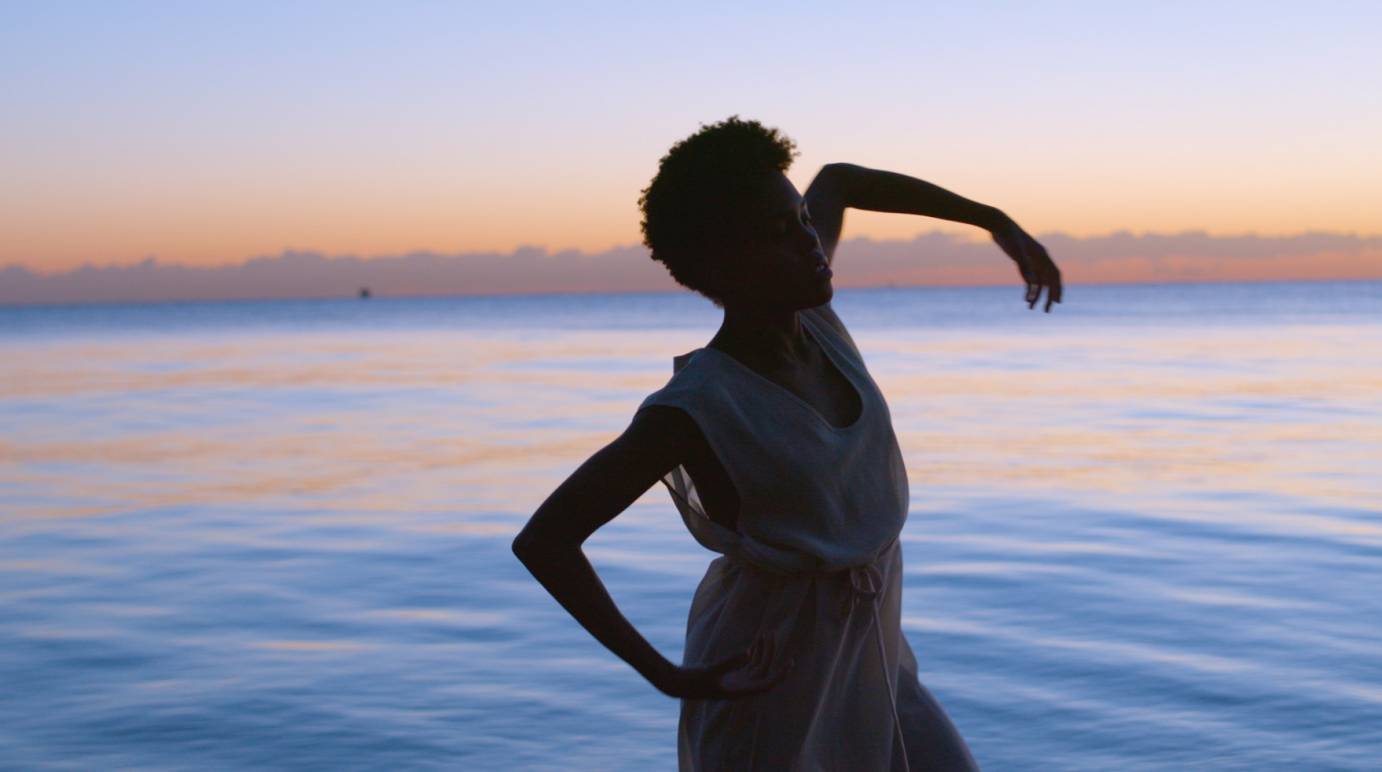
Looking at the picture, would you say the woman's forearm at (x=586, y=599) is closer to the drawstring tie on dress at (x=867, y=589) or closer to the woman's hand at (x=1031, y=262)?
the drawstring tie on dress at (x=867, y=589)

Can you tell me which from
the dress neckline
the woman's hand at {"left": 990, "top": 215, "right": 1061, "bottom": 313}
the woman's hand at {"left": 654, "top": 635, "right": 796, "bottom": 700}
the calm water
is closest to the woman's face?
the dress neckline

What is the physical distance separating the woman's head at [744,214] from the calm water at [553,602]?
3658 millimetres

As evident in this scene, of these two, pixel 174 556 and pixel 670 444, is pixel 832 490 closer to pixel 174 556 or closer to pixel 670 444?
pixel 670 444

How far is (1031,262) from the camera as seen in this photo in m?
2.93

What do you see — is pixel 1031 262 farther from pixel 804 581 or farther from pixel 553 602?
pixel 553 602

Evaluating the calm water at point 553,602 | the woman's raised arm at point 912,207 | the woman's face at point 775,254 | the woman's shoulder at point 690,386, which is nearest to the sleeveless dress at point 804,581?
the woman's shoulder at point 690,386

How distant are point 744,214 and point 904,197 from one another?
0.71 metres

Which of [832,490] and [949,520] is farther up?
[832,490]

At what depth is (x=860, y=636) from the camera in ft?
8.02

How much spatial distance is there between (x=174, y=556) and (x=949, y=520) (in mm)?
5296

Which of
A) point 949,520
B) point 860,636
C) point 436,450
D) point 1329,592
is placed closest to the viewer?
point 860,636

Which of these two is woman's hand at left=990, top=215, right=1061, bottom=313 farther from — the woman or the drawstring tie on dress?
the drawstring tie on dress

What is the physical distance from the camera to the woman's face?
2.40 metres

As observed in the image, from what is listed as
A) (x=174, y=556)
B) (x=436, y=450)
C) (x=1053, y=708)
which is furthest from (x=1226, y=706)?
(x=436, y=450)
